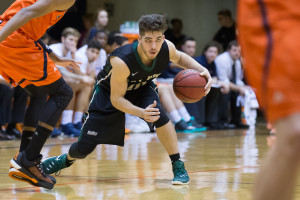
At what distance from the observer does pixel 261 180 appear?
1669 mm

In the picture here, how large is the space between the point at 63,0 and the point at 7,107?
4.23 meters

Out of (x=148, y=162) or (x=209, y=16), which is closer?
(x=148, y=162)

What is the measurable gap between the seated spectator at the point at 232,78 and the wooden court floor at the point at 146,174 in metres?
3.24

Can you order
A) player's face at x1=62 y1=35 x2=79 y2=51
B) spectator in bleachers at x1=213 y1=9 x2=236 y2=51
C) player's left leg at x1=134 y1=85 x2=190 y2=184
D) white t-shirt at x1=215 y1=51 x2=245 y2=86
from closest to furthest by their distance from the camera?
player's left leg at x1=134 y1=85 x2=190 y2=184, player's face at x1=62 y1=35 x2=79 y2=51, white t-shirt at x1=215 y1=51 x2=245 y2=86, spectator in bleachers at x1=213 y1=9 x2=236 y2=51

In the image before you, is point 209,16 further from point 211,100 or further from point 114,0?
point 211,100

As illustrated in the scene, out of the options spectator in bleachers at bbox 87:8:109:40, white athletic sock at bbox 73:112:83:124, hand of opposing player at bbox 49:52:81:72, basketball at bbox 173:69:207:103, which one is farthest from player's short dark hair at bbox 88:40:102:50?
basketball at bbox 173:69:207:103

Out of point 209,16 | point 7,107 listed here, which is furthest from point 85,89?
point 209,16

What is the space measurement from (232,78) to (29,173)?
6.97 m

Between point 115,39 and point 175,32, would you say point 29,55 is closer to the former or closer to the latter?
point 115,39

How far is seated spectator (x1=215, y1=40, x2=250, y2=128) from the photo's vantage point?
9914mm

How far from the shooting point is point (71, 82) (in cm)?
792

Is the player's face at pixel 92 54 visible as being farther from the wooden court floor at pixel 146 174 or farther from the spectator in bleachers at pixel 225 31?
the spectator in bleachers at pixel 225 31

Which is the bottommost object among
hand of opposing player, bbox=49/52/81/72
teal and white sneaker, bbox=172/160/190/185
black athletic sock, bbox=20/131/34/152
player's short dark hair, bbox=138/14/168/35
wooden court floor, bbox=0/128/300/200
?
wooden court floor, bbox=0/128/300/200

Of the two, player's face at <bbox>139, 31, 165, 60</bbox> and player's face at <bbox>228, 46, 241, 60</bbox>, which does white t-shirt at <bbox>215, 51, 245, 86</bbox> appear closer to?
player's face at <bbox>228, 46, 241, 60</bbox>
